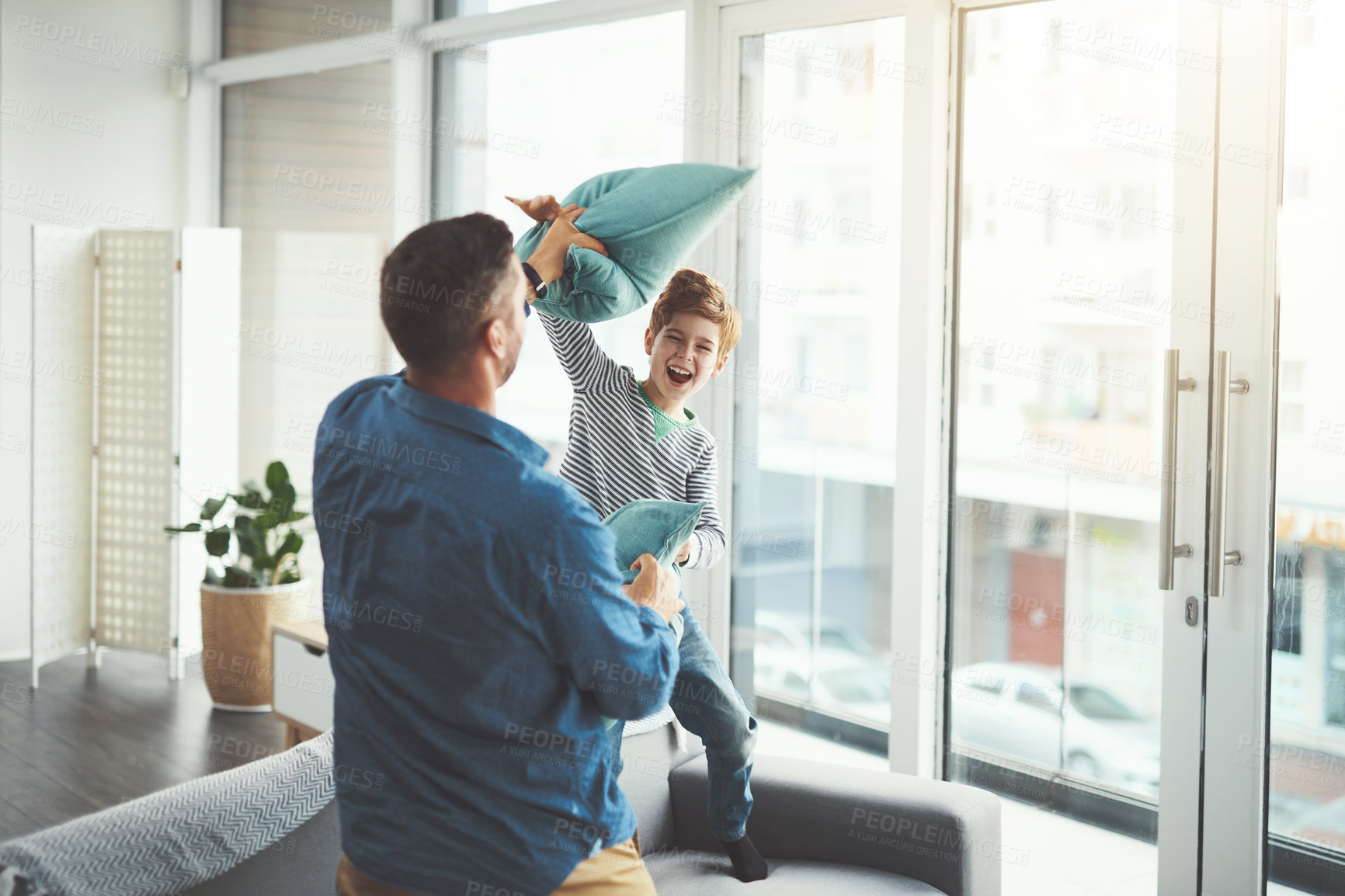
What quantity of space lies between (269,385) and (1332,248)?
418 cm

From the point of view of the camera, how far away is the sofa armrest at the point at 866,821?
209 cm

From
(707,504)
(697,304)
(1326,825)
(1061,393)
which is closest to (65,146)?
(697,304)

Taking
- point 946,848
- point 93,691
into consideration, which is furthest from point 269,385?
point 946,848

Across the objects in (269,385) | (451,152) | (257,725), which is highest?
(451,152)

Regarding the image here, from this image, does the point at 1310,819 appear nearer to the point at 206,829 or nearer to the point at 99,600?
the point at 206,829

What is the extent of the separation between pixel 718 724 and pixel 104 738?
2.87 meters

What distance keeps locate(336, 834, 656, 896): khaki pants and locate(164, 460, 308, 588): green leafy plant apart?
2985 millimetres

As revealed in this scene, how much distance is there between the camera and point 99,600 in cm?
468

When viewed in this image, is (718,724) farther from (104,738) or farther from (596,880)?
(104,738)

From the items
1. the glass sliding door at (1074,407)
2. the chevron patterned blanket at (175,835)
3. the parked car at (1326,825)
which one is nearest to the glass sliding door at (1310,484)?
the parked car at (1326,825)

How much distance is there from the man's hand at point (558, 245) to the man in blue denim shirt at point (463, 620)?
45 cm

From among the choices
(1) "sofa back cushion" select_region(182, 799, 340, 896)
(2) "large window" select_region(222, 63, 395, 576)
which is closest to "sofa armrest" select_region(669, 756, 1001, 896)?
(1) "sofa back cushion" select_region(182, 799, 340, 896)

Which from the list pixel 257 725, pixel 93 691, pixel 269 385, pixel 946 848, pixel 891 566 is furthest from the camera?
pixel 269 385

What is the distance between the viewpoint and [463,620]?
3.89 ft
